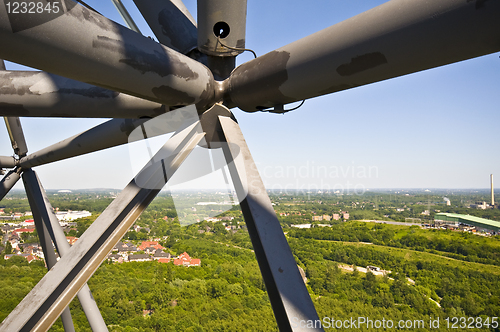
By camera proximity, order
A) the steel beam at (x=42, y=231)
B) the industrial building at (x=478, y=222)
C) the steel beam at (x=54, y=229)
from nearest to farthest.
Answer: the steel beam at (x=54, y=229)
the steel beam at (x=42, y=231)
the industrial building at (x=478, y=222)

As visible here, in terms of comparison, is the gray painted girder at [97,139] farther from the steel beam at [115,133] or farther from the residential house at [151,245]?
the residential house at [151,245]

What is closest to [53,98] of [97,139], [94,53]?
[94,53]

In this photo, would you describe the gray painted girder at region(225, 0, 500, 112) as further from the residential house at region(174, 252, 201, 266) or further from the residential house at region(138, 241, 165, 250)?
the residential house at region(174, 252, 201, 266)

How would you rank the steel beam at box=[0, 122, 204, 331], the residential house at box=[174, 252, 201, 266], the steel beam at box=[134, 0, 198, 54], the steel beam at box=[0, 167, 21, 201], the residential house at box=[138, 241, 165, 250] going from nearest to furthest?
the steel beam at box=[0, 122, 204, 331], the steel beam at box=[134, 0, 198, 54], the steel beam at box=[0, 167, 21, 201], the residential house at box=[138, 241, 165, 250], the residential house at box=[174, 252, 201, 266]

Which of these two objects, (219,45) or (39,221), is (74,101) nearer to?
(219,45)

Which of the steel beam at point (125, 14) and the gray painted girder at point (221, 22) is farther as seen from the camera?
the steel beam at point (125, 14)

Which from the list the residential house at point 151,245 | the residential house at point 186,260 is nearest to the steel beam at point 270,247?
the residential house at point 151,245

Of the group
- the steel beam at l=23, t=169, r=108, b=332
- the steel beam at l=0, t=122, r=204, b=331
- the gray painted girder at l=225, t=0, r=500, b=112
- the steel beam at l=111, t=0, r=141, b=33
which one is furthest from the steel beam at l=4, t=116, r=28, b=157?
the gray painted girder at l=225, t=0, r=500, b=112
